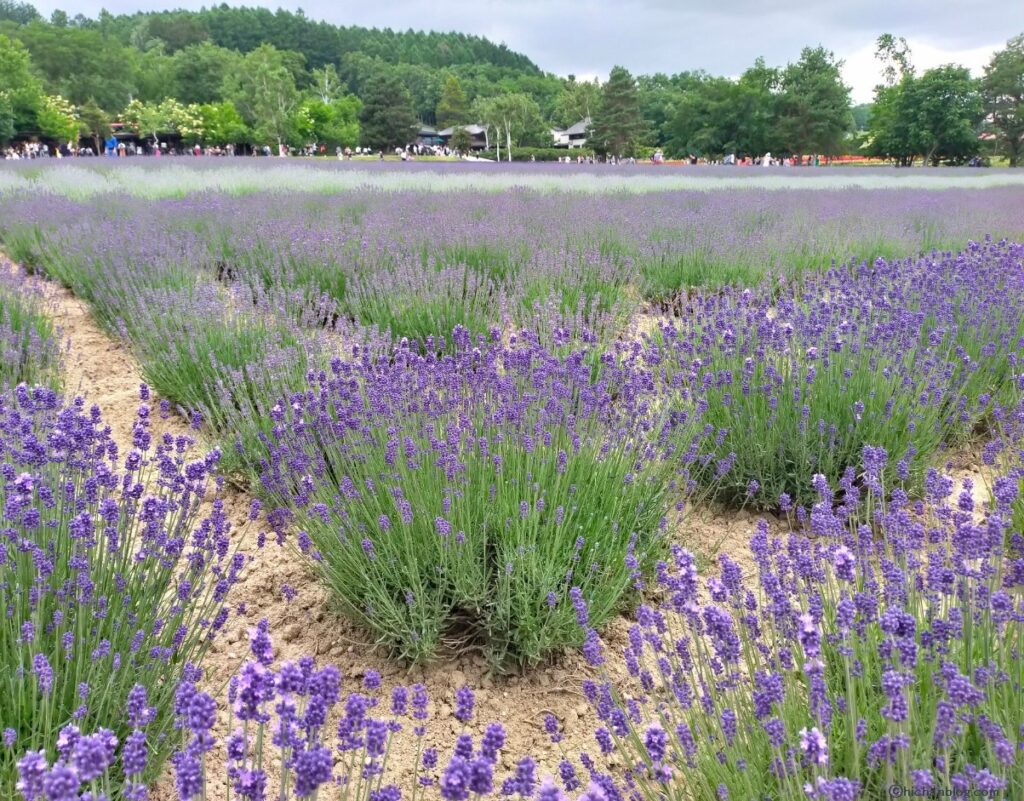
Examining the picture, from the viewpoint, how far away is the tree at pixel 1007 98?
38031mm

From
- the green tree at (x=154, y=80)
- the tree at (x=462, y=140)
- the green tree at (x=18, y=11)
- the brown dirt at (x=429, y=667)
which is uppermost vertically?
the green tree at (x=18, y=11)

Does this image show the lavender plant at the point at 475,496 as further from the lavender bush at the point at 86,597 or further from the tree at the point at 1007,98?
the tree at the point at 1007,98

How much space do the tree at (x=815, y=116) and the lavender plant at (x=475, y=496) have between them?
40444 mm

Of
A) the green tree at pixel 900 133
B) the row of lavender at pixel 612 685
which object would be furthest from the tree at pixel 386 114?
→ the row of lavender at pixel 612 685

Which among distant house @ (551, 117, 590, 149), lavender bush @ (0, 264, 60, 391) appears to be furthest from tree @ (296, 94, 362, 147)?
lavender bush @ (0, 264, 60, 391)

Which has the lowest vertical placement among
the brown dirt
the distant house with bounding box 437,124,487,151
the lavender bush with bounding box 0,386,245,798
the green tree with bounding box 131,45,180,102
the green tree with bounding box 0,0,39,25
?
the brown dirt

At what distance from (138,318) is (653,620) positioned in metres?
4.33

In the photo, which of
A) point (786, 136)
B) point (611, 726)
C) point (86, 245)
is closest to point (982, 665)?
point (611, 726)

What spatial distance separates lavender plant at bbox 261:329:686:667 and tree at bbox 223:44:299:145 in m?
44.6

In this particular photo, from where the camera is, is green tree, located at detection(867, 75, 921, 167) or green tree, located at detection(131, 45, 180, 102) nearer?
green tree, located at detection(867, 75, 921, 167)

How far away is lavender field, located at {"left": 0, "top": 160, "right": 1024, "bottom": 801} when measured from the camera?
1.29m

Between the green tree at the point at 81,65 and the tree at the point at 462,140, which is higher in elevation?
the green tree at the point at 81,65

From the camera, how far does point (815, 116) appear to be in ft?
125

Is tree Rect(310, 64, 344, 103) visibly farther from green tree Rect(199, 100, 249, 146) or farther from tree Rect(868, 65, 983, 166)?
tree Rect(868, 65, 983, 166)
